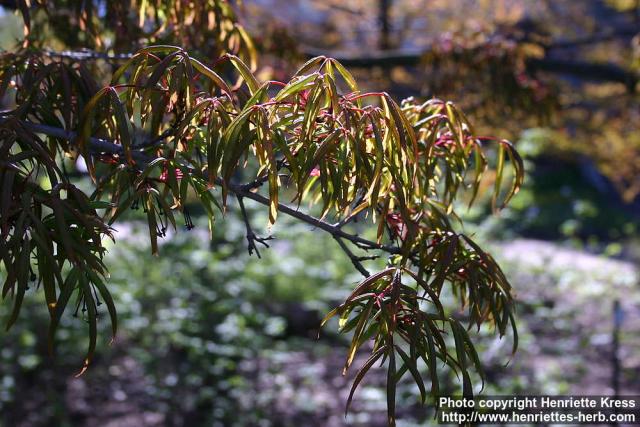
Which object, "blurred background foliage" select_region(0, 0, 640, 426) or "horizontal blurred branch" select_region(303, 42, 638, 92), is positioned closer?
"blurred background foliage" select_region(0, 0, 640, 426)

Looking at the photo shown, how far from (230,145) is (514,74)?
303 centimetres

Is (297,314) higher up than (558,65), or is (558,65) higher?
(558,65)

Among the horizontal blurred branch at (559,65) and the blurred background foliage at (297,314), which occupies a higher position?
the horizontal blurred branch at (559,65)

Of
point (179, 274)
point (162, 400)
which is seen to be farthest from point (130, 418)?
point (179, 274)

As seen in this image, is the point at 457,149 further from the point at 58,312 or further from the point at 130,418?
the point at 130,418

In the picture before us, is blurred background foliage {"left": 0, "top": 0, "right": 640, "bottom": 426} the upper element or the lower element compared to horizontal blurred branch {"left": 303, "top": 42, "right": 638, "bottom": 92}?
lower

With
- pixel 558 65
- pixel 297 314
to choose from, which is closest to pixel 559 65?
pixel 558 65

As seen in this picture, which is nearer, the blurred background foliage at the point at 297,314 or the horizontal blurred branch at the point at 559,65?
the blurred background foliage at the point at 297,314

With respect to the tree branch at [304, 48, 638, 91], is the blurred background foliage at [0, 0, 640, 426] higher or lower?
lower

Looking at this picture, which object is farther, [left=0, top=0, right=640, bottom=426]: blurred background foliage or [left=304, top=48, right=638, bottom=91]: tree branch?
[left=304, top=48, right=638, bottom=91]: tree branch

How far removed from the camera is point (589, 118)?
7102 millimetres

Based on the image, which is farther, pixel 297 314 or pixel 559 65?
pixel 297 314

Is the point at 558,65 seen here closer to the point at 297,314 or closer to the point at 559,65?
the point at 559,65

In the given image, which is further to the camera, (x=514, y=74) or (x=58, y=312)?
(x=514, y=74)
